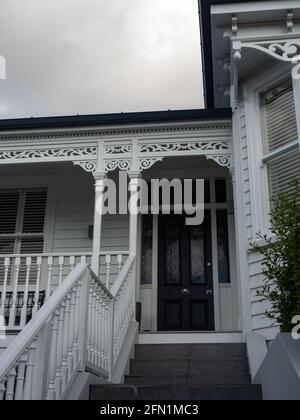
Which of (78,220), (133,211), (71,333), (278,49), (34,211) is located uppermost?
(278,49)

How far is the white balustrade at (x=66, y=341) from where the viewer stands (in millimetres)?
2822

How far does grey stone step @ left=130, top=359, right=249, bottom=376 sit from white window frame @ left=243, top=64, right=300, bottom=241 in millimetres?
1601

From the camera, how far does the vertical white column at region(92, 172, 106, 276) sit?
6.53m

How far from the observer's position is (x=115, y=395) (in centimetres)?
383

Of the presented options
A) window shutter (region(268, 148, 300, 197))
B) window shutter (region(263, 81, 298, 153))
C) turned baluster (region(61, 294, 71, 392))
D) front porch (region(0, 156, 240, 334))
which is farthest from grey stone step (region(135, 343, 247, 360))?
window shutter (region(263, 81, 298, 153))

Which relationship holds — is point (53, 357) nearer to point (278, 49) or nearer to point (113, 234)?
point (278, 49)

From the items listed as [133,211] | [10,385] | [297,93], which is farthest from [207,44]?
[10,385]

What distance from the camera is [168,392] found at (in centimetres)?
381

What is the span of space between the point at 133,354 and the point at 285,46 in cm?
417

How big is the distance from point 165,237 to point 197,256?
62cm

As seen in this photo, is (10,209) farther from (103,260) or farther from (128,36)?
(128,36)

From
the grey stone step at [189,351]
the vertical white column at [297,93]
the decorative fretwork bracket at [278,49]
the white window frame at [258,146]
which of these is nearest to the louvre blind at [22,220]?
the grey stone step at [189,351]

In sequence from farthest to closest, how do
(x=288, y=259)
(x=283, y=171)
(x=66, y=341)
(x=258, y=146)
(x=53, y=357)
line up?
(x=258, y=146), (x=283, y=171), (x=66, y=341), (x=53, y=357), (x=288, y=259)

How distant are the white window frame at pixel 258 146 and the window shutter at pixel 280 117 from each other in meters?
0.09
